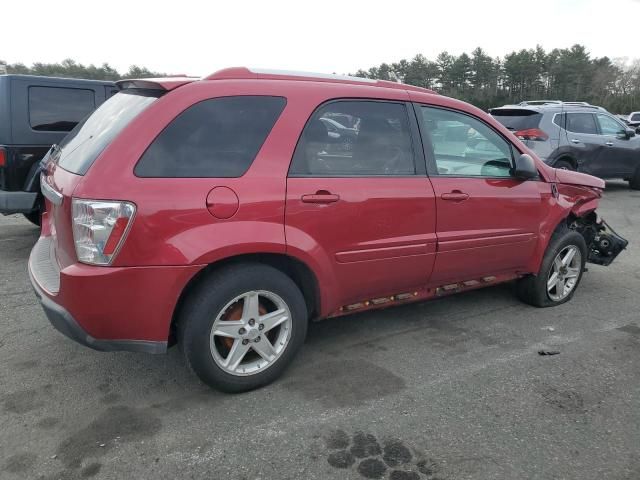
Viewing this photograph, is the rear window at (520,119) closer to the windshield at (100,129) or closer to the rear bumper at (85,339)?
the windshield at (100,129)

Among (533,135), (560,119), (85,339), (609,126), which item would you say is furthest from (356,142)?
(609,126)

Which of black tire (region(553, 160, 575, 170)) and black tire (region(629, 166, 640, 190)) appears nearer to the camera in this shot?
black tire (region(553, 160, 575, 170))

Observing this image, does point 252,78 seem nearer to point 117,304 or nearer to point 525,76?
point 117,304

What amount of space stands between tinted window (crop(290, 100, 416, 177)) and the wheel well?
52 centimetres

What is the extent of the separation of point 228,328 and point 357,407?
0.83m

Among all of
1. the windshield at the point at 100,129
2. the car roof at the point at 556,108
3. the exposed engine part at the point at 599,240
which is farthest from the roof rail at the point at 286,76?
the car roof at the point at 556,108

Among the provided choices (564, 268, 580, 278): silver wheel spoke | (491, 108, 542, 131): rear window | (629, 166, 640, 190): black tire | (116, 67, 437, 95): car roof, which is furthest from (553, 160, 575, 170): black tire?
(116, 67, 437, 95): car roof

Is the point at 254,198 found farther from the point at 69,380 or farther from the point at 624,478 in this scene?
the point at 624,478

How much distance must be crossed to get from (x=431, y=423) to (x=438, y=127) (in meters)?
2.03

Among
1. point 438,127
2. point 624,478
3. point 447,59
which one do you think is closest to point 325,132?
point 438,127

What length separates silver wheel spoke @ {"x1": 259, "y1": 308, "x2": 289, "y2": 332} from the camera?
2.99 m

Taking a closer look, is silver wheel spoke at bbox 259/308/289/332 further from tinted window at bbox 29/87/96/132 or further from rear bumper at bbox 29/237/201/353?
tinted window at bbox 29/87/96/132

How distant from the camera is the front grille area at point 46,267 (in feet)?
9.27

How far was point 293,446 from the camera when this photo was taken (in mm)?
2549
